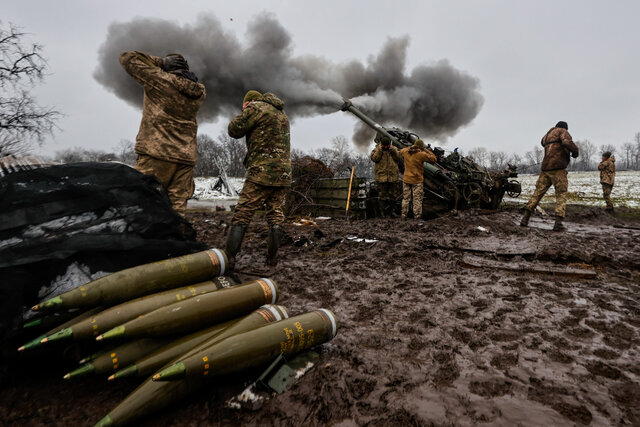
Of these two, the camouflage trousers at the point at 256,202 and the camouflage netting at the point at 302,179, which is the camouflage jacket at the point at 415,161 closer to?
the camouflage netting at the point at 302,179

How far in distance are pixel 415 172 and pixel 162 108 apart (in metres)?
5.64

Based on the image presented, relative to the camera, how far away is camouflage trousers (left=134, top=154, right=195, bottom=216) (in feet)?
9.91

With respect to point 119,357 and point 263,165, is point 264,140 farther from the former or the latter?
point 119,357

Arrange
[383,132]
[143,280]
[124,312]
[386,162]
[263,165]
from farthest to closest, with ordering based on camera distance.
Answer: [383,132]
[386,162]
[263,165]
[143,280]
[124,312]

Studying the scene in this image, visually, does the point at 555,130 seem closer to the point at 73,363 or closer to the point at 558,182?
the point at 558,182

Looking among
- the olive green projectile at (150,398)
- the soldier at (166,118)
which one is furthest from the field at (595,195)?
the olive green projectile at (150,398)

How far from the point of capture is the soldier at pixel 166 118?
2.99 meters

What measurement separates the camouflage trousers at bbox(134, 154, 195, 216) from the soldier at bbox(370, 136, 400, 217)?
18.5ft

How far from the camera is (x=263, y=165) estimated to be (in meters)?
3.30

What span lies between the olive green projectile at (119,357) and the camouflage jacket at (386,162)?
7.34 meters

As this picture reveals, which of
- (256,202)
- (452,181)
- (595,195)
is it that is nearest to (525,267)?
(256,202)

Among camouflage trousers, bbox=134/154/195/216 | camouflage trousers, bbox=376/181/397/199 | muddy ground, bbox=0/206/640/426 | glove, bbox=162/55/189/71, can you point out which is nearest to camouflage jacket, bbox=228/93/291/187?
camouflage trousers, bbox=134/154/195/216

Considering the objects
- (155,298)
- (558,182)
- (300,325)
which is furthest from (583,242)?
(155,298)

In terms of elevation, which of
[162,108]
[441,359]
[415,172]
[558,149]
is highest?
[558,149]
